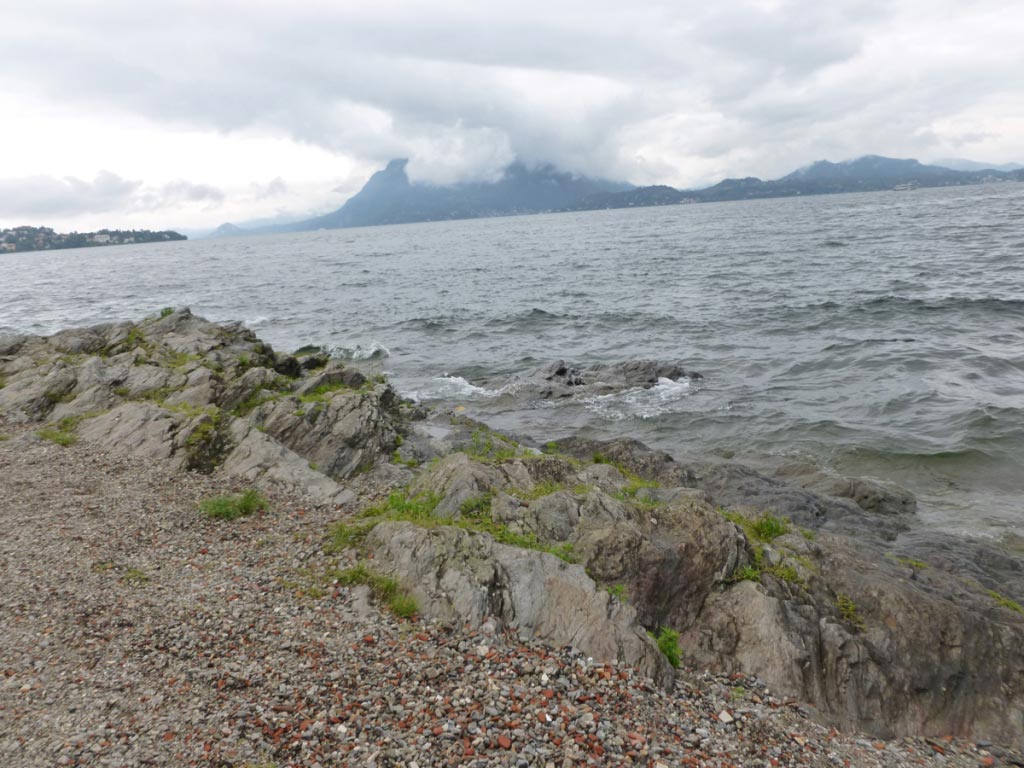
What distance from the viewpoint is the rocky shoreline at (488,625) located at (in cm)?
765

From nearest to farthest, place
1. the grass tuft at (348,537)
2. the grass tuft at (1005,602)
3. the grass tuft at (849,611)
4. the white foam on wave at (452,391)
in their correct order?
the grass tuft at (849,611), the grass tuft at (1005,602), the grass tuft at (348,537), the white foam on wave at (452,391)

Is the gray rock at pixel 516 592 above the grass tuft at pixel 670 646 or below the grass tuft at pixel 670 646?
above

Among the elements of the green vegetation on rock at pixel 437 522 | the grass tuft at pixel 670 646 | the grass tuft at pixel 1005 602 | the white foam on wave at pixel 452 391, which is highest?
the green vegetation on rock at pixel 437 522

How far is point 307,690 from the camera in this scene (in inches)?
323

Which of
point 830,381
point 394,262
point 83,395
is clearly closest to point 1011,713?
point 830,381

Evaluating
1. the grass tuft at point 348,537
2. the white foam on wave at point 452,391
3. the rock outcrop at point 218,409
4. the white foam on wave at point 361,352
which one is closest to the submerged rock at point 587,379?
the white foam on wave at point 452,391

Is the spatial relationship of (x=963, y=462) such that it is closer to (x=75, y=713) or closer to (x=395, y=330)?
(x=75, y=713)

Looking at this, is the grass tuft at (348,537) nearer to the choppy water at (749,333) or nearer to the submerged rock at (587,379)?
the choppy water at (749,333)

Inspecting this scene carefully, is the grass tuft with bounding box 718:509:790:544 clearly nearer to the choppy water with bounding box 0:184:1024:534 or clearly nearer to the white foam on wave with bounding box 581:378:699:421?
the choppy water with bounding box 0:184:1024:534

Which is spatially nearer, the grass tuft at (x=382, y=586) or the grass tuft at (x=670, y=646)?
the grass tuft at (x=670, y=646)

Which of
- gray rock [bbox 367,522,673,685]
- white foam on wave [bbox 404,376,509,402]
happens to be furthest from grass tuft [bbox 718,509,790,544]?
white foam on wave [bbox 404,376,509,402]

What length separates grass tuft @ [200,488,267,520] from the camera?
13789mm

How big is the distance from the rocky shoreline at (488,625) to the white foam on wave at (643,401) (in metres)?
10.1

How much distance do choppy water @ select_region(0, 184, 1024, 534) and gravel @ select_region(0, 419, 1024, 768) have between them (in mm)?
12126
